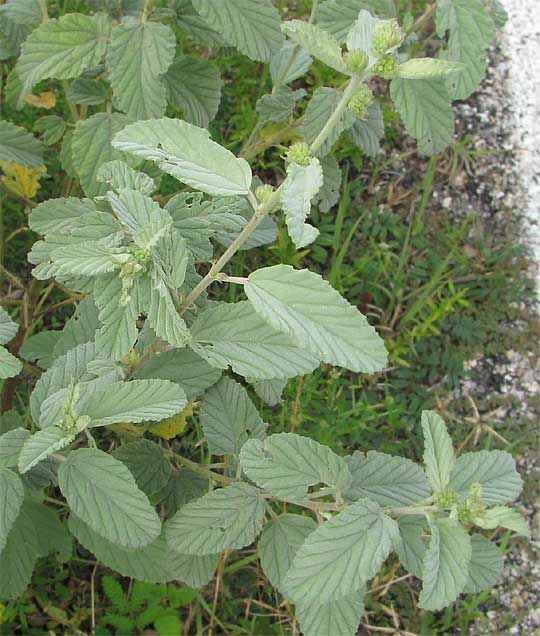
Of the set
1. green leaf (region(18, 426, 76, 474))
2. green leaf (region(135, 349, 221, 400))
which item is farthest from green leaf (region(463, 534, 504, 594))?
green leaf (region(18, 426, 76, 474))

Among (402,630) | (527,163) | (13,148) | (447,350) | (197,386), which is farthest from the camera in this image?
(527,163)

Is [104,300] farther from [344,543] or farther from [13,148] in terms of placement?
[13,148]

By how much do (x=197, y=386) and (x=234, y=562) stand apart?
0.97 m

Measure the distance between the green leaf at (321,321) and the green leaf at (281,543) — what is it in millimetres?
514

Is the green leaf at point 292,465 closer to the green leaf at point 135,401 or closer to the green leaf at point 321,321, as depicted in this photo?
the green leaf at point 135,401

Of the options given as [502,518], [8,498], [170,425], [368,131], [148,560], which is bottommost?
[148,560]

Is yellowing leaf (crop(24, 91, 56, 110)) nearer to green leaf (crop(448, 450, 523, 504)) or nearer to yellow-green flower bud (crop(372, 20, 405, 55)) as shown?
yellow-green flower bud (crop(372, 20, 405, 55))

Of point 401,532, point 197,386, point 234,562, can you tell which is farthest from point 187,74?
point 234,562

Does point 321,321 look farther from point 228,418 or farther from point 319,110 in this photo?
point 319,110

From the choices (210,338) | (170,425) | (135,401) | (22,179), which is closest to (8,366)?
(135,401)

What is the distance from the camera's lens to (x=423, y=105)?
5.61 ft

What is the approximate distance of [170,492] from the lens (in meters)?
1.65

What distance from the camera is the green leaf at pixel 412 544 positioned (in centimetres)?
136

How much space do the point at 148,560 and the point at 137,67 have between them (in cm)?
105
